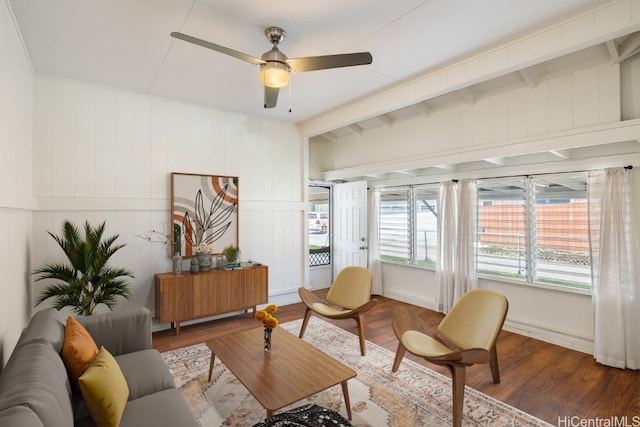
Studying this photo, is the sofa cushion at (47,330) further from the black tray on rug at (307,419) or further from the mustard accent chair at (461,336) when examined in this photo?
the mustard accent chair at (461,336)

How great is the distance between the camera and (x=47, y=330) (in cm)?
186

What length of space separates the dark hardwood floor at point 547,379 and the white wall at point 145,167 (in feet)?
4.31

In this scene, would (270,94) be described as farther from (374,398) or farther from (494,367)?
(494,367)

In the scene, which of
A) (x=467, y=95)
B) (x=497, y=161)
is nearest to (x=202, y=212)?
(x=467, y=95)

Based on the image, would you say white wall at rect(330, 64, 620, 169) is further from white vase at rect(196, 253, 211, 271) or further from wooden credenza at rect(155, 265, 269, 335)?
white vase at rect(196, 253, 211, 271)

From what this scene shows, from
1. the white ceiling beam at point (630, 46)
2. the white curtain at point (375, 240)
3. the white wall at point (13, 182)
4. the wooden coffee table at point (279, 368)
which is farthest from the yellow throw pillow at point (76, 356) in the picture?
the white ceiling beam at point (630, 46)

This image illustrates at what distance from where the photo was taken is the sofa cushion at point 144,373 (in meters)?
1.92

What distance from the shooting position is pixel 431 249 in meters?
4.93

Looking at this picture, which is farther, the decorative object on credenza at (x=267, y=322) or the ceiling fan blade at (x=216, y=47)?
the decorative object on credenza at (x=267, y=322)

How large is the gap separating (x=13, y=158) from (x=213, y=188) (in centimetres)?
213

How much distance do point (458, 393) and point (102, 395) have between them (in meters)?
2.11

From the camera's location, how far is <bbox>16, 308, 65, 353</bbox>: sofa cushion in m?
1.76

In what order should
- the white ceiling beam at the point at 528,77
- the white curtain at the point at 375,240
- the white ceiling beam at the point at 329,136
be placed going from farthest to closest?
the white ceiling beam at the point at 329,136 < the white curtain at the point at 375,240 < the white ceiling beam at the point at 528,77

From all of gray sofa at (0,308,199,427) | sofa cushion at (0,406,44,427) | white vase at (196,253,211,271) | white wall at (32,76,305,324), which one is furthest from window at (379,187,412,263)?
sofa cushion at (0,406,44,427)
